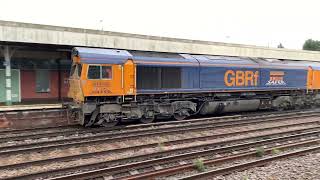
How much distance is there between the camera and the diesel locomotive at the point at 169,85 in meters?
13.1

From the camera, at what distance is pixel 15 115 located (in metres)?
13.7

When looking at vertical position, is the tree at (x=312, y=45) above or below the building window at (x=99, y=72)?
above

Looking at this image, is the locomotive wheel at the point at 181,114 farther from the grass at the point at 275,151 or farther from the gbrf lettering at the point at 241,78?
the grass at the point at 275,151

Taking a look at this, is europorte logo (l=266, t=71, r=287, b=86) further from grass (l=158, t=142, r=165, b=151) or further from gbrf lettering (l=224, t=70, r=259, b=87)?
grass (l=158, t=142, r=165, b=151)

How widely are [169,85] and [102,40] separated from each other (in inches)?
278

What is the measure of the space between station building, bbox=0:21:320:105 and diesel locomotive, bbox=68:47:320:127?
5.17 meters

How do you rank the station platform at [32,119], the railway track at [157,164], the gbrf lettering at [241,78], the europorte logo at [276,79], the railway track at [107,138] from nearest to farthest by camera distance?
the railway track at [157,164] → the railway track at [107,138] → the station platform at [32,119] → the gbrf lettering at [241,78] → the europorte logo at [276,79]

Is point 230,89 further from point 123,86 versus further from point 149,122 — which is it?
point 123,86

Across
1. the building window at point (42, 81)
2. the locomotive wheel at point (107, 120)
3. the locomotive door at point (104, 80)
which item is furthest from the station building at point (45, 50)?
the locomotive door at point (104, 80)

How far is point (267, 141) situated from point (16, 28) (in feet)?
46.0

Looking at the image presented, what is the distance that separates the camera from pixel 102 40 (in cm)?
1992

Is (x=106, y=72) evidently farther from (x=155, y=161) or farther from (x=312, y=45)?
(x=312, y=45)

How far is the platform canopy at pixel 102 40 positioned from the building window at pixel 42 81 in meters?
4.86

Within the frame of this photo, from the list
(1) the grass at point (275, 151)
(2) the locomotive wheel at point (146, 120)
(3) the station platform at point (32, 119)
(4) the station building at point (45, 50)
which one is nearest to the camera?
(1) the grass at point (275, 151)
